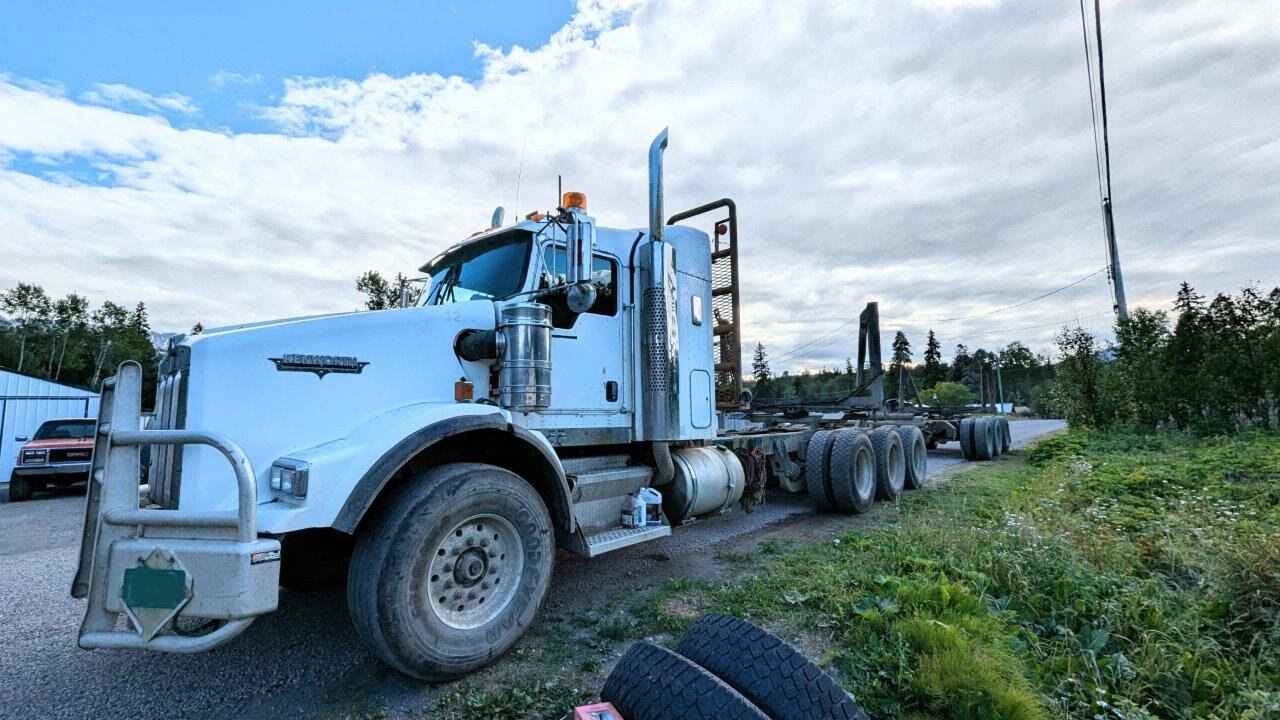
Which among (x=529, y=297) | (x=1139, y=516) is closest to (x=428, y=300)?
(x=529, y=297)

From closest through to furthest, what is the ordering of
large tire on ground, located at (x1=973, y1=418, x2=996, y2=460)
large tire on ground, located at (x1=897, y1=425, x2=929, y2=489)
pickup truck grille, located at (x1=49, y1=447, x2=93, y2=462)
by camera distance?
large tire on ground, located at (x1=897, y1=425, x2=929, y2=489) → pickup truck grille, located at (x1=49, y1=447, x2=93, y2=462) → large tire on ground, located at (x1=973, y1=418, x2=996, y2=460)

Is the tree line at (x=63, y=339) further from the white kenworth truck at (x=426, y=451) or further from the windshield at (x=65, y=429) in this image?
the white kenworth truck at (x=426, y=451)

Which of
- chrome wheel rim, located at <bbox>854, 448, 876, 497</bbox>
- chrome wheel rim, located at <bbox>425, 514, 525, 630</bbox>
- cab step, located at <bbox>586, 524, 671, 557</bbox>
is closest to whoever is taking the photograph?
chrome wheel rim, located at <bbox>425, 514, 525, 630</bbox>

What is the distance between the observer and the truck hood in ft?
9.45

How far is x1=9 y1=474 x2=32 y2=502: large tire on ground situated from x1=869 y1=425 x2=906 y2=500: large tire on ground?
1415 cm

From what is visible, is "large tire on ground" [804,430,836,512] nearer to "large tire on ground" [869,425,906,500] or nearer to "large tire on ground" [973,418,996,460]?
"large tire on ground" [869,425,906,500]

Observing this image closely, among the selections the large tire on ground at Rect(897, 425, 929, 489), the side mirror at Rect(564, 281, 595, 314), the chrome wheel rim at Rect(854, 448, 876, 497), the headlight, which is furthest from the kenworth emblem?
the large tire on ground at Rect(897, 425, 929, 489)

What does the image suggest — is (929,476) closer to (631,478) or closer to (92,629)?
(631,478)

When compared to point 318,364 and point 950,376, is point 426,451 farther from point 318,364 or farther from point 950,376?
point 950,376

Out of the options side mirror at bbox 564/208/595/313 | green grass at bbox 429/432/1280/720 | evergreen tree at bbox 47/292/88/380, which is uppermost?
evergreen tree at bbox 47/292/88/380

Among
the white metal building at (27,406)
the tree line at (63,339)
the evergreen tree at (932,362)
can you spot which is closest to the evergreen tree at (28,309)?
the tree line at (63,339)

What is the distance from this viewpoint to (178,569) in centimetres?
236

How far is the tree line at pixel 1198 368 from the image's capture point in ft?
40.6

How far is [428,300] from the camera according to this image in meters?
4.80
